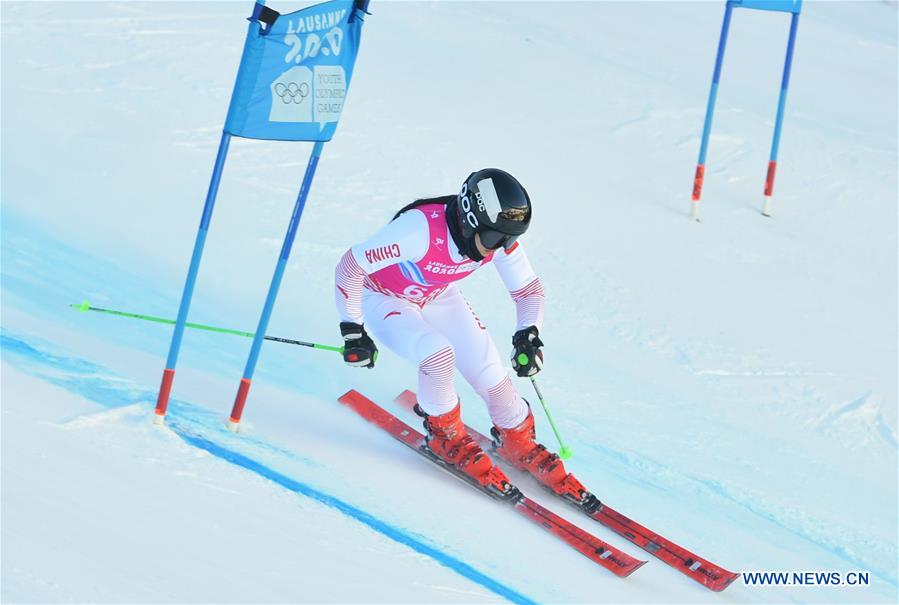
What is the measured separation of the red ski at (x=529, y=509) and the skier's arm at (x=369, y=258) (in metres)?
0.85

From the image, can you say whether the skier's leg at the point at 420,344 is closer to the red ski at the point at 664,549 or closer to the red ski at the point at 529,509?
the red ski at the point at 529,509

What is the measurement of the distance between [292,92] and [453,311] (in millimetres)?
1387

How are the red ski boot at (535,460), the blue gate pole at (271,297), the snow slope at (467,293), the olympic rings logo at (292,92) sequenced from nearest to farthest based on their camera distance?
the snow slope at (467,293) < the olympic rings logo at (292,92) < the blue gate pole at (271,297) < the red ski boot at (535,460)

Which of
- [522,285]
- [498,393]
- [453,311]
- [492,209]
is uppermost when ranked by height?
[492,209]

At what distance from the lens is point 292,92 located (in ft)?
13.4

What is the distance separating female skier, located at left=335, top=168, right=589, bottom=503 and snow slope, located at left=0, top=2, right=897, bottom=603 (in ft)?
1.03

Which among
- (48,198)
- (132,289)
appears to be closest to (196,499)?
(132,289)

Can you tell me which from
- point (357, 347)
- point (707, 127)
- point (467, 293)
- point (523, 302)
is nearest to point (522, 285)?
point (523, 302)

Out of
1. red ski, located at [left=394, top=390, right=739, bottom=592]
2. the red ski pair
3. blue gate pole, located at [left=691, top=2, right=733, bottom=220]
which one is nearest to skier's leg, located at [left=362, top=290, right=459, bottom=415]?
the red ski pair

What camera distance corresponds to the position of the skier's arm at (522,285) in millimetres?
4930

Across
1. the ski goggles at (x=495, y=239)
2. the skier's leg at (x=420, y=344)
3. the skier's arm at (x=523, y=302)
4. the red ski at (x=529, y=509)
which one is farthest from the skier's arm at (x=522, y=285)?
the red ski at (x=529, y=509)

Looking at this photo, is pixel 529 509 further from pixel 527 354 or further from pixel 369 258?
pixel 369 258

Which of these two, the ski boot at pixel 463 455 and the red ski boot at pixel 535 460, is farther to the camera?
the red ski boot at pixel 535 460

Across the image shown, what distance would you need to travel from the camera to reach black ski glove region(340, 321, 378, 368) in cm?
445
